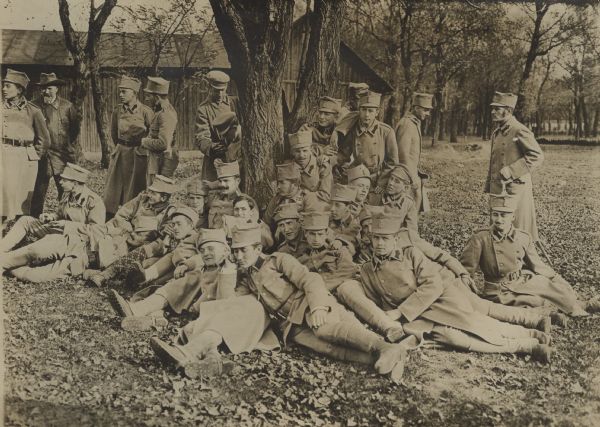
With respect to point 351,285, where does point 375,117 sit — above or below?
above

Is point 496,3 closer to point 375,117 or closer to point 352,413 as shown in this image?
point 375,117

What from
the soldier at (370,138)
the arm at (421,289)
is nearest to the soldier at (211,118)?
the soldier at (370,138)

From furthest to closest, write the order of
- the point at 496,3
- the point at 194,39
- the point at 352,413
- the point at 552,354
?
the point at 194,39
the point at 496,3
the point at 552,354
the point at 352,413

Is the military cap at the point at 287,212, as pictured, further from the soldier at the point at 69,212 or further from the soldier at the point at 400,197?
the soldier at the point at 69,212

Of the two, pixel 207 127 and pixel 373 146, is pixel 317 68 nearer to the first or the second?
pixel 373 146

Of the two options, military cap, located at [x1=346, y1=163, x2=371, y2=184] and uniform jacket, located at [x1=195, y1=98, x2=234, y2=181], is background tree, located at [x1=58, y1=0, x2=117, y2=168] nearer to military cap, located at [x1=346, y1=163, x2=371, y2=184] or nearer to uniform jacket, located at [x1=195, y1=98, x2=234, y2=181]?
uniform jacket, located at [x1=195, y1=98, x2=234, y2=181]

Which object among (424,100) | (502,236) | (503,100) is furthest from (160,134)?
(502,236)

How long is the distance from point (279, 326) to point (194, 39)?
98.4 inches

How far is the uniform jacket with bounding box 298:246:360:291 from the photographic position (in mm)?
4879

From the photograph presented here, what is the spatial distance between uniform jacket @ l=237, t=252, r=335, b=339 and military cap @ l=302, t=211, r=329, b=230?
274mm

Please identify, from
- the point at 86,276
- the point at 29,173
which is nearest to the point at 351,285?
the point at 86,276

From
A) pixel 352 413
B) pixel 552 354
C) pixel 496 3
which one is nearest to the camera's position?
pixel 352 413

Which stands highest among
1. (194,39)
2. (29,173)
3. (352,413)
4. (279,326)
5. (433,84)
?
(194,39)

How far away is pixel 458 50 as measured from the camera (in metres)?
5.34
